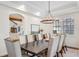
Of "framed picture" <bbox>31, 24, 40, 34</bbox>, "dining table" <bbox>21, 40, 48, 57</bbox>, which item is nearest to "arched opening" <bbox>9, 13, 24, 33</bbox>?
"framed picture" <bbox>31, 24, 40, 34</bbox>

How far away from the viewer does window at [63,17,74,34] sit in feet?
17.0

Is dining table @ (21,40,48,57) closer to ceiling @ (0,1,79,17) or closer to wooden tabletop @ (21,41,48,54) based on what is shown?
wooden tabletop @ (21,41,48,54)

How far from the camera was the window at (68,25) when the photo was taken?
5.19 metres

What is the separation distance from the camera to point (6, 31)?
3678mm

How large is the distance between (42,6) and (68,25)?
1989 millimetres

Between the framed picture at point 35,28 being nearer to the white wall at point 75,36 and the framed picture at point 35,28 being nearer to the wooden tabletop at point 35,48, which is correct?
the white wall at point 75,36

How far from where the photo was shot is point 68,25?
5.37m

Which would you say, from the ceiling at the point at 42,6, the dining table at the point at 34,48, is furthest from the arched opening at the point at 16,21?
the dining table at the point at 34,48

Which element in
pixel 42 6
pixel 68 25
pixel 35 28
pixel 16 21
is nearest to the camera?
pixel 16 21

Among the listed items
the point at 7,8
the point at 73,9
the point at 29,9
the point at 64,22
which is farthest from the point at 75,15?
the point at 7,8

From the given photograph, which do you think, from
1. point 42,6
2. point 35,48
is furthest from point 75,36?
point 35,48

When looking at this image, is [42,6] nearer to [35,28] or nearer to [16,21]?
[35,28]

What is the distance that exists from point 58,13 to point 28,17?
6.18 feet

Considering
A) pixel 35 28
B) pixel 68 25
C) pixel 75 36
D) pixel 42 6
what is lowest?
pixel 75 36
